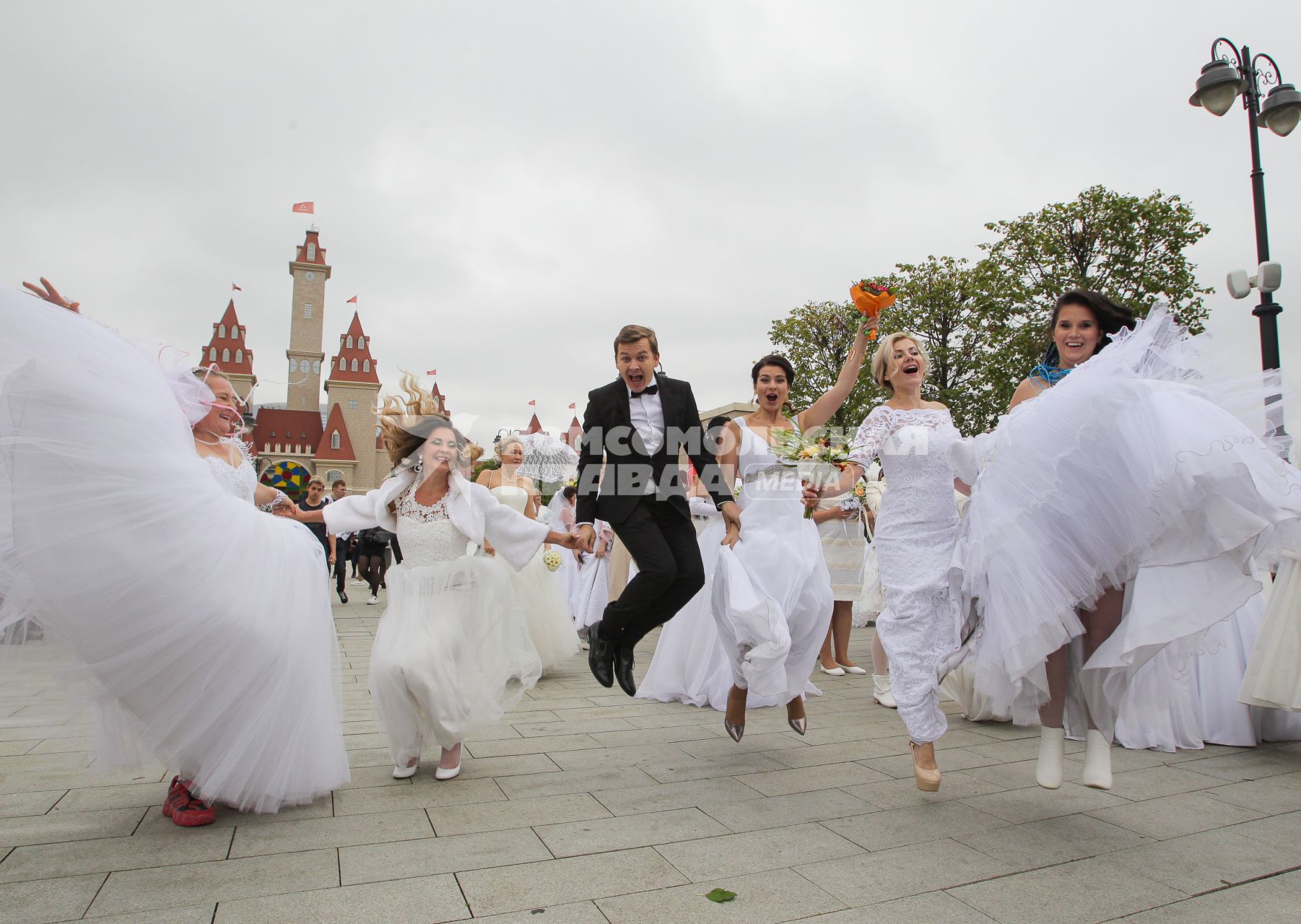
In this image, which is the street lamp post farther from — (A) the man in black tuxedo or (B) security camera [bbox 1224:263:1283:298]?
(A) the man in black tuxedo

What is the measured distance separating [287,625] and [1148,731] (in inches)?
199

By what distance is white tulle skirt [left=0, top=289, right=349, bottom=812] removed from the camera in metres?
3.13

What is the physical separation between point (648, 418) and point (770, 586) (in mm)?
1273

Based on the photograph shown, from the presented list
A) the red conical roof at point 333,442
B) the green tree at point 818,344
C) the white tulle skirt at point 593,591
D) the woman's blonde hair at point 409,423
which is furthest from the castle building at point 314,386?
the woman's blonde hair at point 409,423

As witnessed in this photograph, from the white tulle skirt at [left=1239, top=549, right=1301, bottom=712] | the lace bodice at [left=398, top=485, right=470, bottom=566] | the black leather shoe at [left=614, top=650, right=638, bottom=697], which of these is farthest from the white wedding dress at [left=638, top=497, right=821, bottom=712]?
the white tulle skirt at [left=1239, top=549, right=1301, bottom=712]

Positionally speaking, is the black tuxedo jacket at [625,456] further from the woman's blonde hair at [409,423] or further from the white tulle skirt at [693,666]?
the white tulle skirt at [693,666]

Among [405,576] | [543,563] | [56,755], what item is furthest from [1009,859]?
[543,563]

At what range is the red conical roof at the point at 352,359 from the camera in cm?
8350

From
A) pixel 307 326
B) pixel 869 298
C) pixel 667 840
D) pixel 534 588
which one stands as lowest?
pixel 667 840

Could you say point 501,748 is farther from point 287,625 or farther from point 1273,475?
point 1273,475

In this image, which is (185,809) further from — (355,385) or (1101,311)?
(355,385)

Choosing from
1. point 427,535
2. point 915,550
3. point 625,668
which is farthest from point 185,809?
point 915,550

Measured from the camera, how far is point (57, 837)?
3.46 meters

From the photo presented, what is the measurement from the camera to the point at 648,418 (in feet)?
16.3
